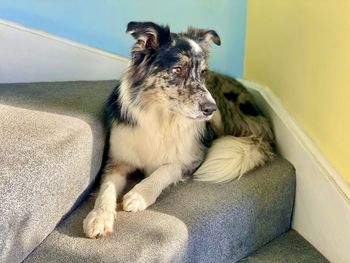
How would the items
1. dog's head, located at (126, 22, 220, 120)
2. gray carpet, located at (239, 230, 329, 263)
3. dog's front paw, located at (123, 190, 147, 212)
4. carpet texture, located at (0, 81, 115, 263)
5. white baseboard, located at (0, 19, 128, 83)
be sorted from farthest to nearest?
white baseboard, located at (0, 19, 128, 83) < gray carpet, located at (239, 230, 329, 263) < dog's head, located at (126, 22, 220, 120) < dog's front paw, located at (123, 190, 147, 212) < carpet texture, located at (0, 81, 115, 263)

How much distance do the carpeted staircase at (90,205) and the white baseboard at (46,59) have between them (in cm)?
11

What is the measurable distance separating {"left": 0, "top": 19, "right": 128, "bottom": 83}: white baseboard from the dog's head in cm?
59

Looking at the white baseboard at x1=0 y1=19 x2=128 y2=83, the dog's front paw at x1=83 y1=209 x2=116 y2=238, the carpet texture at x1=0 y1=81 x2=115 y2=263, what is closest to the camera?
the carpet texture at x1=0 y1=81 x2=115 y2=263

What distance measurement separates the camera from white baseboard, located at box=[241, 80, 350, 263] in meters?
1.60

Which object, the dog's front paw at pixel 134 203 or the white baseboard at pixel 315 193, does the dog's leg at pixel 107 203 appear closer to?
the dog's front paw at pixel 134 203

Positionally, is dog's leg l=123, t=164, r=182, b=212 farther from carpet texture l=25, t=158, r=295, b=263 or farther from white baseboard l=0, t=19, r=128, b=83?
white baseboard l=0, t=19, r=128, b=83

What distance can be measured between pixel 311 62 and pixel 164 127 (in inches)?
24.3

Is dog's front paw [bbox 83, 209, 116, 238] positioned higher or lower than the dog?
lower

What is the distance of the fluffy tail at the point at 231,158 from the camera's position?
1.76 metres

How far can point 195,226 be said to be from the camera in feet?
4.74

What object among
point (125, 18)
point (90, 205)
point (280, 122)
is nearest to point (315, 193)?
point (280, 122)

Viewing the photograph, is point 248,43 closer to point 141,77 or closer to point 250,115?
point 250,115

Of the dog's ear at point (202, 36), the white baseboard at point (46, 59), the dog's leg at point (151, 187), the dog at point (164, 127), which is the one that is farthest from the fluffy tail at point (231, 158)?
the white baseboard at point (46, 59)

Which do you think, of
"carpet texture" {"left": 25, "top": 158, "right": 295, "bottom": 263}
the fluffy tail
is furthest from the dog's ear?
"carpet texture" {"left": 25, "top": 158, "right": 295, "bottom": 263}
